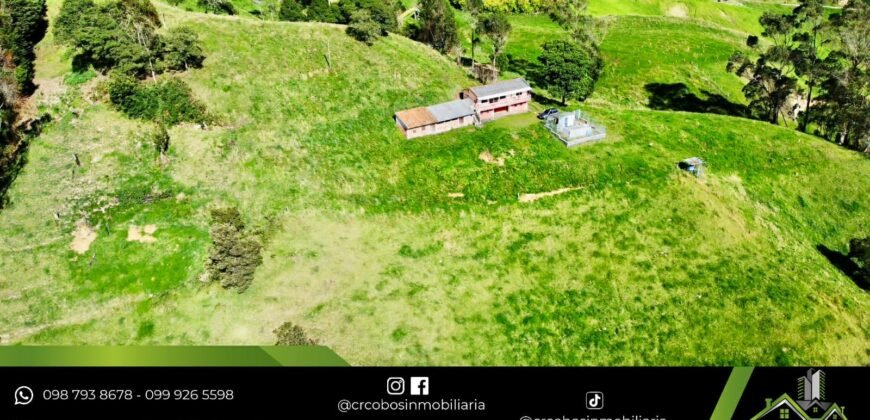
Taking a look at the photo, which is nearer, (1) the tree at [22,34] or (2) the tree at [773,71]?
(1) the tree at [22,34]

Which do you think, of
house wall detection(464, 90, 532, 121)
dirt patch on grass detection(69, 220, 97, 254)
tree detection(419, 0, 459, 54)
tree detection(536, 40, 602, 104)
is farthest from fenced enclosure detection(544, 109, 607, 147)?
dirt patch on grass detection(69, 220, 97, 254)

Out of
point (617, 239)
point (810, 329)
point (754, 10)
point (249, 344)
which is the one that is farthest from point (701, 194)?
point (754, 10)

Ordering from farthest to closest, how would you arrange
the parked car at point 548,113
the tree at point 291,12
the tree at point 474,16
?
the tree at point 474,16
the tree at point 291,12
the parked car at point 548,113

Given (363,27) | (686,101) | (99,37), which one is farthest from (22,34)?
(686,101)

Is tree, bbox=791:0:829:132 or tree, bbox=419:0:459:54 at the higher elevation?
tree, bbox=791:0:829:132

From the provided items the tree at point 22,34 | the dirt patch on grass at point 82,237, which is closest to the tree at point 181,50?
the tree at point 22,34

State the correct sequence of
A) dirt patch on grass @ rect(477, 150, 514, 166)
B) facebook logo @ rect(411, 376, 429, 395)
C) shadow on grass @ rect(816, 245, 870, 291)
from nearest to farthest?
1. facebook logo @ rect(411, 376, 429, 395)
2. shadow on grass @ rect(816, 245, 870, 291)
3. dirt patch on grass @ rect(477, 150, 514, 166)

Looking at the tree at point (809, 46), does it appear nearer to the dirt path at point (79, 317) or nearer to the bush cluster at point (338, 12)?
the bush cluster at point (338, 12)

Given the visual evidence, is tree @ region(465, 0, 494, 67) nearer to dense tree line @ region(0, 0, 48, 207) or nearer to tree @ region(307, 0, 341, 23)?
tree @ region(307, 0, 341, 23)
